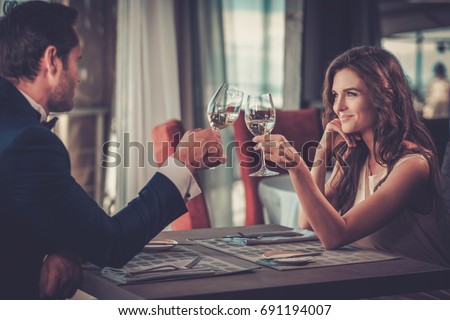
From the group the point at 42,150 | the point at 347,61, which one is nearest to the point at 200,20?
the point at 347,61

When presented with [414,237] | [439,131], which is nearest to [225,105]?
[414,237]

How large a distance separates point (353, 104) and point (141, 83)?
8.84 feet

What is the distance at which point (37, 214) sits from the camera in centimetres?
149

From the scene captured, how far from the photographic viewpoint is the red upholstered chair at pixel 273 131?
3.82 metres

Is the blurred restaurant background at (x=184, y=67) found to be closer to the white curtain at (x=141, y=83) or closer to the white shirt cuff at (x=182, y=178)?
the white curtain at (x=141, y=83)

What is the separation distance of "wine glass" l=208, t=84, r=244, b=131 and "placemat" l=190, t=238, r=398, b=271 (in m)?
0.35

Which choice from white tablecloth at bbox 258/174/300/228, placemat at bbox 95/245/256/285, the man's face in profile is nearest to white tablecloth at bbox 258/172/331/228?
white tablecloth at bbox 258/174/300/228

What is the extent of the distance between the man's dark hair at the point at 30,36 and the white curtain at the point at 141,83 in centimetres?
303

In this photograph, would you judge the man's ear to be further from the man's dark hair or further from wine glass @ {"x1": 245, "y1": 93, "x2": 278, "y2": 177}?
wine glass @ {"x1": 245, "y1": 93, "x2": 278, "y2": 177}

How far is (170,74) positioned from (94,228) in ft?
11.1

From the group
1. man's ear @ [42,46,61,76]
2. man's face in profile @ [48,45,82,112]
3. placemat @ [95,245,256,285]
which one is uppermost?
man's ear @ [42,46,61,76]

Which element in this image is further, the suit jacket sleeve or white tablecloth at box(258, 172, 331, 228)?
white tablecloth at box(258, 172, 331, 228)

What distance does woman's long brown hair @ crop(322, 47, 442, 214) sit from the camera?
86.1 inches

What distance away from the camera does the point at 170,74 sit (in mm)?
4820
